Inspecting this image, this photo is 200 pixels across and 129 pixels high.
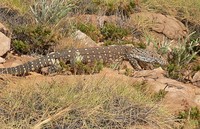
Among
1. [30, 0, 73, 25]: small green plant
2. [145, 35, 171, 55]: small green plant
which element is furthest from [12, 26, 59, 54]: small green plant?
[145, 35, 171, 55]: small green plant

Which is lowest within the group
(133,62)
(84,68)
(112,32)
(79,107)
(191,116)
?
(133,62)

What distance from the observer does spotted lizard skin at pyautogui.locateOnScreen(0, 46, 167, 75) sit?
32.3 ft

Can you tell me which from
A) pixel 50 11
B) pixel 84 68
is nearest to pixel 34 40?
pixel 50 11

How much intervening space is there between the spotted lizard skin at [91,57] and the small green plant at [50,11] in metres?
1.51

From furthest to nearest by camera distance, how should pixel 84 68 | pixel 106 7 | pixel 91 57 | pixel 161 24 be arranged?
pixel 161 24
pixel 106 7
pixel 91 57
pixel 84 68

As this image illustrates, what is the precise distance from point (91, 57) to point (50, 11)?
6.15 feet

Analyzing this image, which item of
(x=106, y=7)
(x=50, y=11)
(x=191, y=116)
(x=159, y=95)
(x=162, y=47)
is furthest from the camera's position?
(x=106, y=7)

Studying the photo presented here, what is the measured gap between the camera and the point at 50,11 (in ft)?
39.4

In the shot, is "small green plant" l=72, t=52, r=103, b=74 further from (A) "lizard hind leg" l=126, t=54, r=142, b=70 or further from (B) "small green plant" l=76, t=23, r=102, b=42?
(B) "small green plant" l=76, t=23, r=102, b=42

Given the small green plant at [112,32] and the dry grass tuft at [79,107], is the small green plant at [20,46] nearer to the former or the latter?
the small green plant at [112,32]

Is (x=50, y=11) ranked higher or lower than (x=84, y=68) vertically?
higher

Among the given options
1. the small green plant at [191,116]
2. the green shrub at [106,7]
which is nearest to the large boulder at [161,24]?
the green shrub at [106,7]

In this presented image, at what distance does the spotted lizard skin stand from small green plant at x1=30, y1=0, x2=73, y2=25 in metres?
1.51

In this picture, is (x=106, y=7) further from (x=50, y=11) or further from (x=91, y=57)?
(x=91, y=57)
